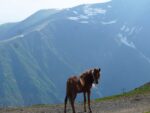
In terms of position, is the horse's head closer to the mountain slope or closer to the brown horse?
the brown horse

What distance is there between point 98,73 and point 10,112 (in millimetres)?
12929

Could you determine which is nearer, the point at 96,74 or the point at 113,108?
the point at 96,74

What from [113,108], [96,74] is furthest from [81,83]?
[113,108]

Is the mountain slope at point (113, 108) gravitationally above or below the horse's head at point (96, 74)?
below

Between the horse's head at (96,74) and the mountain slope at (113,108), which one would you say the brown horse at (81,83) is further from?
the mountain slope at (113,108)

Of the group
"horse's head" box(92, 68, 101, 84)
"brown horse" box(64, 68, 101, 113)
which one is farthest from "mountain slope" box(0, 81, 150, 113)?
"horse's head" box(92, 68, 101, 84)

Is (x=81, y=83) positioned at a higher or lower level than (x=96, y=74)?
lower

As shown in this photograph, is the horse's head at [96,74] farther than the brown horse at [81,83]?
Yes

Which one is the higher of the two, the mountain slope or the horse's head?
the horse's head

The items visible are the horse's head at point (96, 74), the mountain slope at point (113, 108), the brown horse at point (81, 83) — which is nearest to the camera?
the brown horse at point (81, 83)

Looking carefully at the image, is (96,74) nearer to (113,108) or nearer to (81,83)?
(81,83)

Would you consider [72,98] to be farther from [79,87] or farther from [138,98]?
[138,98]

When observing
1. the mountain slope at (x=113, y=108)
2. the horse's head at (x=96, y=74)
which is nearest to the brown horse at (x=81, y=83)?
the horse's head at (x=96, y=74)

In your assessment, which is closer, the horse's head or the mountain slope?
the horse's head
